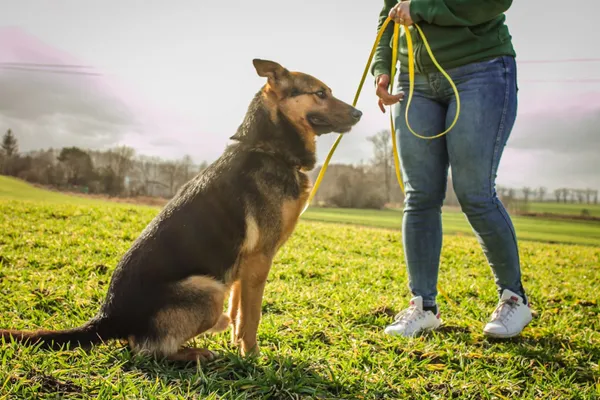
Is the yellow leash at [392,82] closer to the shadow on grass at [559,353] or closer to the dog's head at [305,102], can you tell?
the dog's head at [305,102]

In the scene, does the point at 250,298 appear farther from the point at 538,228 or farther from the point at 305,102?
the point at 538,228

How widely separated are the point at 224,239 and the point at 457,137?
6.19ft

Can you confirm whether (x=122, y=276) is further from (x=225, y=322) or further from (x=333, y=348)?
(x=333, y=348)

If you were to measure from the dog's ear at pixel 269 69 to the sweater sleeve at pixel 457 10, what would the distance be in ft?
3.52

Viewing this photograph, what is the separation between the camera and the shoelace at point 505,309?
3.41 metres

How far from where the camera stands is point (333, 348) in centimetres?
304

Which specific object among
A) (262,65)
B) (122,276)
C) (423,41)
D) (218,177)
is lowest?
(122,276)

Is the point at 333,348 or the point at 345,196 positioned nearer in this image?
the point at 333,348

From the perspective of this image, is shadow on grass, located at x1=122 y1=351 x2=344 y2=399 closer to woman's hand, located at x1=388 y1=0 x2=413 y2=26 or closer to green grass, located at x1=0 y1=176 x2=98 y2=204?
woman's hand, located at x1=388 y1=0 x2=413 y2=26

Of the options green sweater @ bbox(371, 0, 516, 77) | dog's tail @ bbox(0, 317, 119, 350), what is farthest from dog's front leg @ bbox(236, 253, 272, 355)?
green sweater @ bbox(371, 0, 516, 77)

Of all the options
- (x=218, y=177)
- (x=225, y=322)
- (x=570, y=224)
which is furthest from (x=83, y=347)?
(x=570, y=224)

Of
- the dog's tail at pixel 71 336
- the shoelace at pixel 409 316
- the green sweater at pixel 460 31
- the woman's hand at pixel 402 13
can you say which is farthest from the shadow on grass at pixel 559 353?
the dog's tail at pixel 71 336

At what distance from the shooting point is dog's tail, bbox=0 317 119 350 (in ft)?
8.23

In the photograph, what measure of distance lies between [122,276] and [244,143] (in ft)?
4.03
